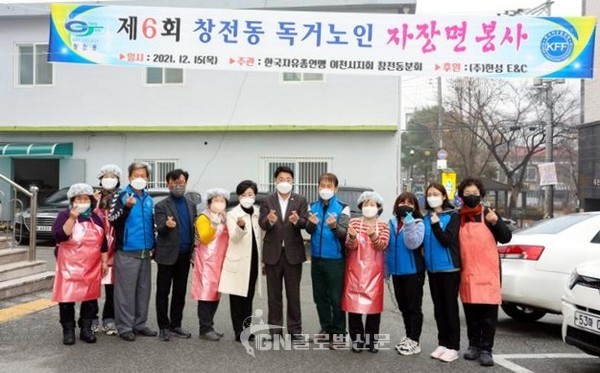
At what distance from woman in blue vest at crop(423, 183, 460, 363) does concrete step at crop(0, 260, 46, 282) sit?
584cm

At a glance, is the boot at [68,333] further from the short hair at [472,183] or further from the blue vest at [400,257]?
the short hair at [472,183]

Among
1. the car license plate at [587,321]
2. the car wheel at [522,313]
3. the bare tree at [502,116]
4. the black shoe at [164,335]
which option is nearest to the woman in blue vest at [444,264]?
the car license plate at [587,321]

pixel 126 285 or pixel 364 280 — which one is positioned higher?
pixel 364 280

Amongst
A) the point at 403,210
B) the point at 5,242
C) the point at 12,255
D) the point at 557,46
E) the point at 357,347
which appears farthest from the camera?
the point at 5,242

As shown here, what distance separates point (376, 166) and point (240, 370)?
11.3 metres

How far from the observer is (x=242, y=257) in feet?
19.2

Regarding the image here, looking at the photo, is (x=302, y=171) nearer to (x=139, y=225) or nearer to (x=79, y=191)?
(x=139, y=225)

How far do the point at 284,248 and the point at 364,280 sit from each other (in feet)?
2.76

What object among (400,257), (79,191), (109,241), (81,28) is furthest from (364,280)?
(81,28)

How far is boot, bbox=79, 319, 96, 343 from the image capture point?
18.6 feet

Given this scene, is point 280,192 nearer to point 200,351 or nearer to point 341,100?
point 200,351

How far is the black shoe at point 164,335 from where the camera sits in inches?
229

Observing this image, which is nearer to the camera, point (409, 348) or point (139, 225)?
point (409, 348)

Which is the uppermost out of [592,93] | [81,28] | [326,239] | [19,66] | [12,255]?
[19,66]
